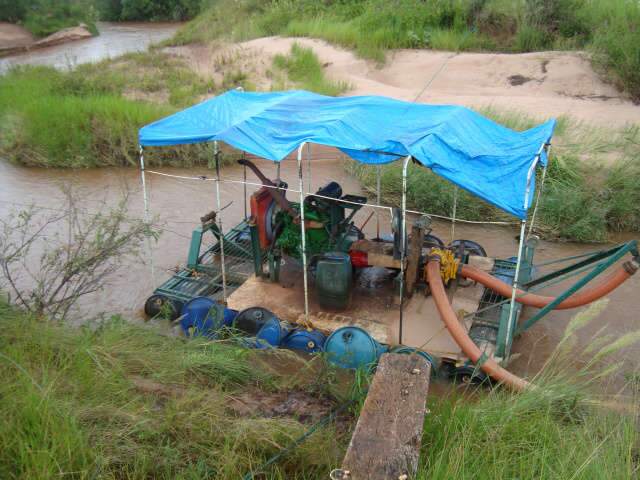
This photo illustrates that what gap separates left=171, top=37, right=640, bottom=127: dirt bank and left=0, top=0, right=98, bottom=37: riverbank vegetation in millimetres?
15503

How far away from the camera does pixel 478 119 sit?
704cm

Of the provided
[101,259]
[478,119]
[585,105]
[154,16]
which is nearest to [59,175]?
[101,259]

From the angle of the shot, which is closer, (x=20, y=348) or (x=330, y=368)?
(x=20, y=348)

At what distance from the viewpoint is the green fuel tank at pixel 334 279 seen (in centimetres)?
637

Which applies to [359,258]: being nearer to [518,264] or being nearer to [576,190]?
[518,264]

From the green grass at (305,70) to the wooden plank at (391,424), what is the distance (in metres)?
12.4

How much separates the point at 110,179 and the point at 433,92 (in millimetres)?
8806

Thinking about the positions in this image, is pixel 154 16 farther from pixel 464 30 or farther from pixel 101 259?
pixel 101 259

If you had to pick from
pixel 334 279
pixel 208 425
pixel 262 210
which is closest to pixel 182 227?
pixel 262 210

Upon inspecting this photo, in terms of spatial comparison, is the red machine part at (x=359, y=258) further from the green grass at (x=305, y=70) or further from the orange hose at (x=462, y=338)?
the green grass at (x=305, y=70)

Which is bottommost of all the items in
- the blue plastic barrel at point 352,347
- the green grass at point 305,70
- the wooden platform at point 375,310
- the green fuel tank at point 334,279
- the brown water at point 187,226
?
the brown water at point 187,226

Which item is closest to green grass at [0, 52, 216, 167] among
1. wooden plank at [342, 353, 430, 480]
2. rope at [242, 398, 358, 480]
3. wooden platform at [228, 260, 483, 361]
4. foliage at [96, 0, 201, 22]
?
wooden platform at [228, 260, 483, 361]

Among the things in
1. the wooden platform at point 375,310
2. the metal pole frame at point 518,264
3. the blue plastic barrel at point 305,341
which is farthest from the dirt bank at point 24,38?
the metal pole frame at point 518,264

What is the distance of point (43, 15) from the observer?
3106 centimetres
